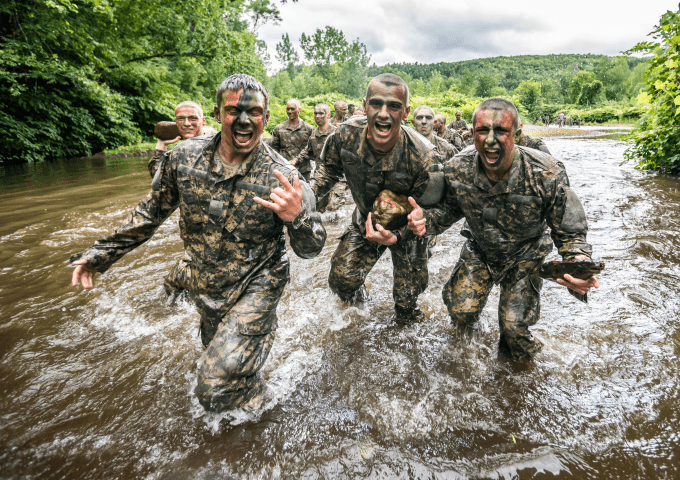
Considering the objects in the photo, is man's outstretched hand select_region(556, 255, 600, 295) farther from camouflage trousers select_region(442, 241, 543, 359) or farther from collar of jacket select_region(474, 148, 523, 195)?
collar of jacket select_region(474, 148, 523, 195)

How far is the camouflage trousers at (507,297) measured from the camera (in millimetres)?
3379

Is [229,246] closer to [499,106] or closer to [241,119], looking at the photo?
[241,119]

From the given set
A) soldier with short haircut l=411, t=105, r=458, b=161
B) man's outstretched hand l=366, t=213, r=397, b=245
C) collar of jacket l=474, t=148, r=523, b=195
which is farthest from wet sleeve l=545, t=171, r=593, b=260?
soldier with short haircut l=411, t=105, r=458, b=161

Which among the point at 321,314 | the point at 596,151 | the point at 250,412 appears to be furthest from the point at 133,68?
the point at 596,151

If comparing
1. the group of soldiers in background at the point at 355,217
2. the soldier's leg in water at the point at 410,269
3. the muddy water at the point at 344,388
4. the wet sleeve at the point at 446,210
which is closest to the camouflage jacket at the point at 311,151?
the muddy water at the point at 344,388

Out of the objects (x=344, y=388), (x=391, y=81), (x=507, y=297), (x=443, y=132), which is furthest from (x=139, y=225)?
(x=443, y=132)

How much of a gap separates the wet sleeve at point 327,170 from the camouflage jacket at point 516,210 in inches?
46.1

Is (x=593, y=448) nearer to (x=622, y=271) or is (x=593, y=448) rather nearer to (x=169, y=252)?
(x=622, y=271)

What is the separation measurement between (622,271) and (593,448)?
379 cm

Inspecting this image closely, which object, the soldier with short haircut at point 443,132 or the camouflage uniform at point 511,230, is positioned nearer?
the camouflage uniform at point 511,230

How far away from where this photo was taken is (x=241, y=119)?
2.68 meters

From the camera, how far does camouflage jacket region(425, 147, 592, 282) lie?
3.05 meters

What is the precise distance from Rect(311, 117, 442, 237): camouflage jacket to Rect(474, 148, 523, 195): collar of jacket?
52 cm

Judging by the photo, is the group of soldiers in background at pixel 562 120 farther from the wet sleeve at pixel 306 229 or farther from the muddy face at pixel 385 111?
the wet sleeve at pixel 306 229
